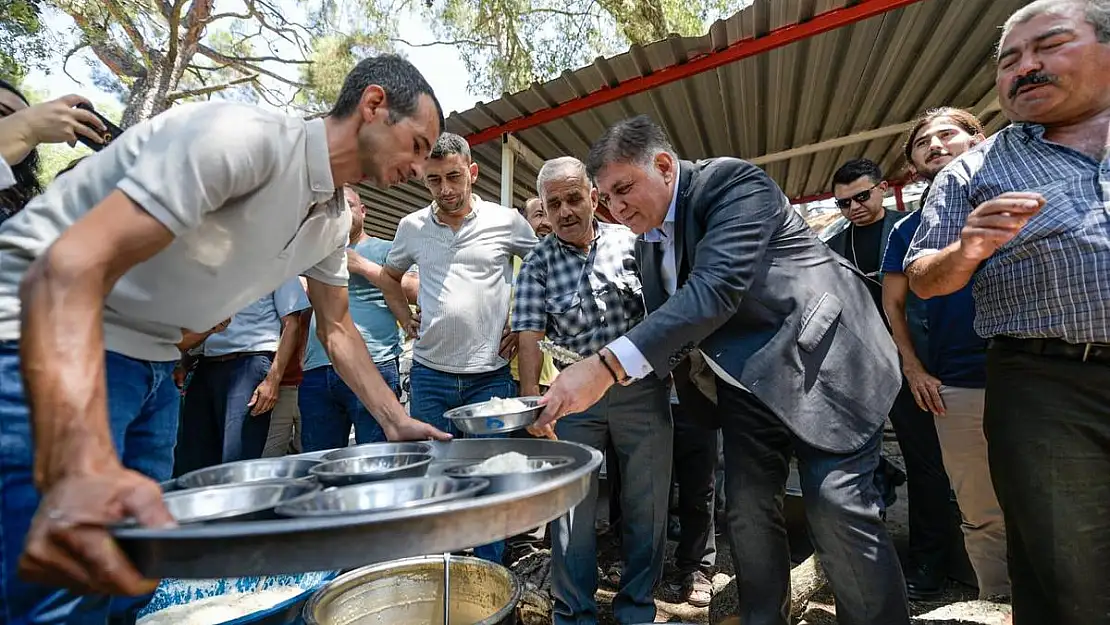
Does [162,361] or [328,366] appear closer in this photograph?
[162,361]

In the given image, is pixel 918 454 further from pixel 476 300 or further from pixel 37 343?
pixel 37 343

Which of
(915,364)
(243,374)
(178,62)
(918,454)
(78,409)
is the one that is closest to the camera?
(78,409)

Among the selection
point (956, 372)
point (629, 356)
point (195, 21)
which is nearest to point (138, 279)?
point (629, 356)

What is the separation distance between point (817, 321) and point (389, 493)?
1378mm

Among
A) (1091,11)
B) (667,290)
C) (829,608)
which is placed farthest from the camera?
(829,608)

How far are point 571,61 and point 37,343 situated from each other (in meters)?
12.4

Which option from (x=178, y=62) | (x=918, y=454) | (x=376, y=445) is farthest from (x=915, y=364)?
(x=178, y=62)

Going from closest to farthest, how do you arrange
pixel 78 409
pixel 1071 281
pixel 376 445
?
pixel 78 409, pixel 1071 281, pixel 376 445

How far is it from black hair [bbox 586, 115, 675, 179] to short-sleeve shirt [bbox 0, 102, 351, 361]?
97 centimetres

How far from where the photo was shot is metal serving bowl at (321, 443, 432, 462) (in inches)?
60.1

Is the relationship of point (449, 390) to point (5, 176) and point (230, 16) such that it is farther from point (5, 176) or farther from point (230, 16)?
point (230, 16)

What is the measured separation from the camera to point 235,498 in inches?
46.8

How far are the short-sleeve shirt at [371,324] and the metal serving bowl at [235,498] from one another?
2.11 meters

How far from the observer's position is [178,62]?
10.8m
